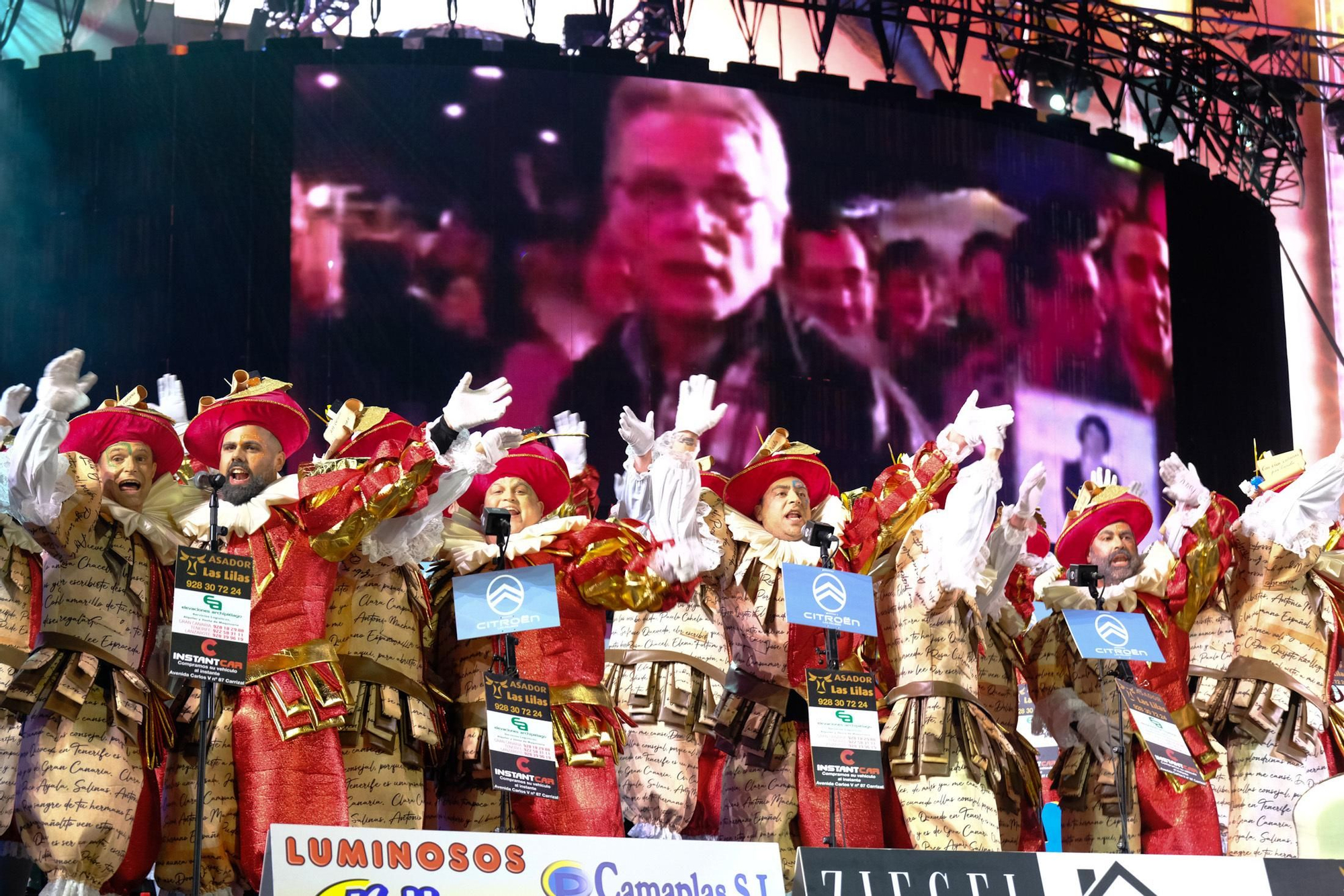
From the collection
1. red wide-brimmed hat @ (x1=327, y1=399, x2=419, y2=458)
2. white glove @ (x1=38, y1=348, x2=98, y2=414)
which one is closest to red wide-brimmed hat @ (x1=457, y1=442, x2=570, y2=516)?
red wide-brimmed hat @ (x1=327, y1=399, x2=419, y2=458)

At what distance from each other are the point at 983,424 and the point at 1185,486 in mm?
1315

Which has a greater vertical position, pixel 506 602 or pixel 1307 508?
pixel 1307 508

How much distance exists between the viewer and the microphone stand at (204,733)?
3.89 metres

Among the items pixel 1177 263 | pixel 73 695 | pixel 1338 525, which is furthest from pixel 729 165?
pixel 73 695

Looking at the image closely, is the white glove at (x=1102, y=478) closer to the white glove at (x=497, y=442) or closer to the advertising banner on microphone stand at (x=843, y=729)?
the advertising banner on microphone stand at (x=843, y=729)

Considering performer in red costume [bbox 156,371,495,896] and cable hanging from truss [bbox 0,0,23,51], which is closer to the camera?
performer in red costume [bbox 156,371,495,896]

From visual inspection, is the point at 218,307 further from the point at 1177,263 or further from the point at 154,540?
the point at 1177,263

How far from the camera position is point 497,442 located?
15.5ft

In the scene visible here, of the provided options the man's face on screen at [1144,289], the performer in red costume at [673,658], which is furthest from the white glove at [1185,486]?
the man's face on screen at [1144,289]

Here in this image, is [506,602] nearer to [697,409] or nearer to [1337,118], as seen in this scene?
[697,409]

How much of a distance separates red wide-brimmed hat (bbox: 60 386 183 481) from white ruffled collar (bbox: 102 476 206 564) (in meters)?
0.06

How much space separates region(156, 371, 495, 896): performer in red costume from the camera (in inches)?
169

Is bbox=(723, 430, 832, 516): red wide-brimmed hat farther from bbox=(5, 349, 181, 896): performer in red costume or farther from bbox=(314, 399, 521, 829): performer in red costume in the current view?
bbox=(5, 349, 181, 896): performer in red costume

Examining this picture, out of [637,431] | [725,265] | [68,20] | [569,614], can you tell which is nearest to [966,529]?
[637,431]
